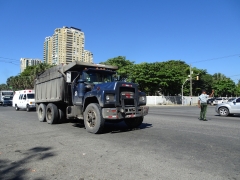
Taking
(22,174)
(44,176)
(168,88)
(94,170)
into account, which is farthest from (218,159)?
(168,88)

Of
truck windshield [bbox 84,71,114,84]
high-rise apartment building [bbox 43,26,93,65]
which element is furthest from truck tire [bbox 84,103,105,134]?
high-rise apartment building [bbox 43,26,93,65]

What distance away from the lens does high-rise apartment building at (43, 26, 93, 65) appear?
43500 millimetres

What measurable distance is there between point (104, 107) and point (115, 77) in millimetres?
2592

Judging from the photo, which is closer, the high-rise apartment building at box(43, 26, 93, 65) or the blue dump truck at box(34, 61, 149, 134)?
the blue dump truck at box(34, 61, 149, 134)

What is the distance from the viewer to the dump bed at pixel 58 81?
9.94 metres

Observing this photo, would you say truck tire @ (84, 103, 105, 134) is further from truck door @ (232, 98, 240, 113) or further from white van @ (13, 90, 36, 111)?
white van @ (13, 90, 36, 111)

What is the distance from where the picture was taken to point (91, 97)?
8.58m

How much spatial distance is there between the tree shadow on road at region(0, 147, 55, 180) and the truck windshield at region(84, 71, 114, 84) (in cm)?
391

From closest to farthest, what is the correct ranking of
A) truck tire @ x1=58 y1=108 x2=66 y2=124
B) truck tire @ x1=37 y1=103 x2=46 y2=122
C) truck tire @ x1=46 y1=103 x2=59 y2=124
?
A: truck tire @ x1=46 y1=103 x2=59 y2=124 < truck tire @ x1=58 y1=108 x2=66 y2=124 < truck tire @ x1=37 y1=103 x2=46 y2=122

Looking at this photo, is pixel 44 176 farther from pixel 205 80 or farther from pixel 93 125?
pixel 205 80

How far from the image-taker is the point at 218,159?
4.97 metres

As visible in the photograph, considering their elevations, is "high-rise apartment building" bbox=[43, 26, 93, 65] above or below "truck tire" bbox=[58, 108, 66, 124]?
above

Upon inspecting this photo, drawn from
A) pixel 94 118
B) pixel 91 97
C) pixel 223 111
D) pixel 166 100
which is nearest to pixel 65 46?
pixel 166 100

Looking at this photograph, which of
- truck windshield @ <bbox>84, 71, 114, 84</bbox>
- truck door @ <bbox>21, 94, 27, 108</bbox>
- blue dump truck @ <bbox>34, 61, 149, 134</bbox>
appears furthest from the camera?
truck door @ <bbox>21, 94, 27, 108</bbox>
